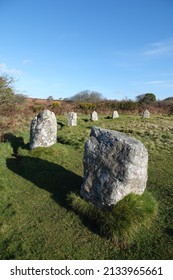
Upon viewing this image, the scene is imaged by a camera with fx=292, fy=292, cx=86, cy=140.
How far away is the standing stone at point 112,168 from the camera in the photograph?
7.74m

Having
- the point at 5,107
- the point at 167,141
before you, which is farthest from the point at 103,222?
the point at 5,107

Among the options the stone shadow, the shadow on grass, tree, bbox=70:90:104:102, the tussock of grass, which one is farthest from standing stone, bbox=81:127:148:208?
tree, bbox=70:90:104:102

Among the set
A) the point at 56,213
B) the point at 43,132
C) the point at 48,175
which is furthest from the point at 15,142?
the point at 56,213

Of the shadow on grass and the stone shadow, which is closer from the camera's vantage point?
the shadow on grass

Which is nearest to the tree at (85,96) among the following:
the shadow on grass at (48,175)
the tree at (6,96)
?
the tree at (6,96)

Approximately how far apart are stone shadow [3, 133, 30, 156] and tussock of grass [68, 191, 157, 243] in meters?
8.15

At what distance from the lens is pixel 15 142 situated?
57.0ft

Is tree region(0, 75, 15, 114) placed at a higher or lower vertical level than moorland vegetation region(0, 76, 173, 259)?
higher

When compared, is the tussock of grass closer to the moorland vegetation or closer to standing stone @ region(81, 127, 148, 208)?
the moorland vegetation

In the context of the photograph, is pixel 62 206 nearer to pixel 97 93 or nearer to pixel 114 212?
pixel 114 212

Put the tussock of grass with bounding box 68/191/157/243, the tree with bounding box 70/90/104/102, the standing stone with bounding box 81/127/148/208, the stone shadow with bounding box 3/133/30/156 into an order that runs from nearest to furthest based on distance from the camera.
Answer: the tussock of grass with bounding box 68/191/157/243 < the standing stone with bounding box 81/127/148/208 < the stone shadow with bounding box 3/133/30/156 < the tree with bounding box 70/90/104/102

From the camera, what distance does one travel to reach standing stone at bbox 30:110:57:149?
14883 mm

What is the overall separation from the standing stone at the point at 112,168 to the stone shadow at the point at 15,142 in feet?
24.8

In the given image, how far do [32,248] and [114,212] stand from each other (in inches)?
86.2
